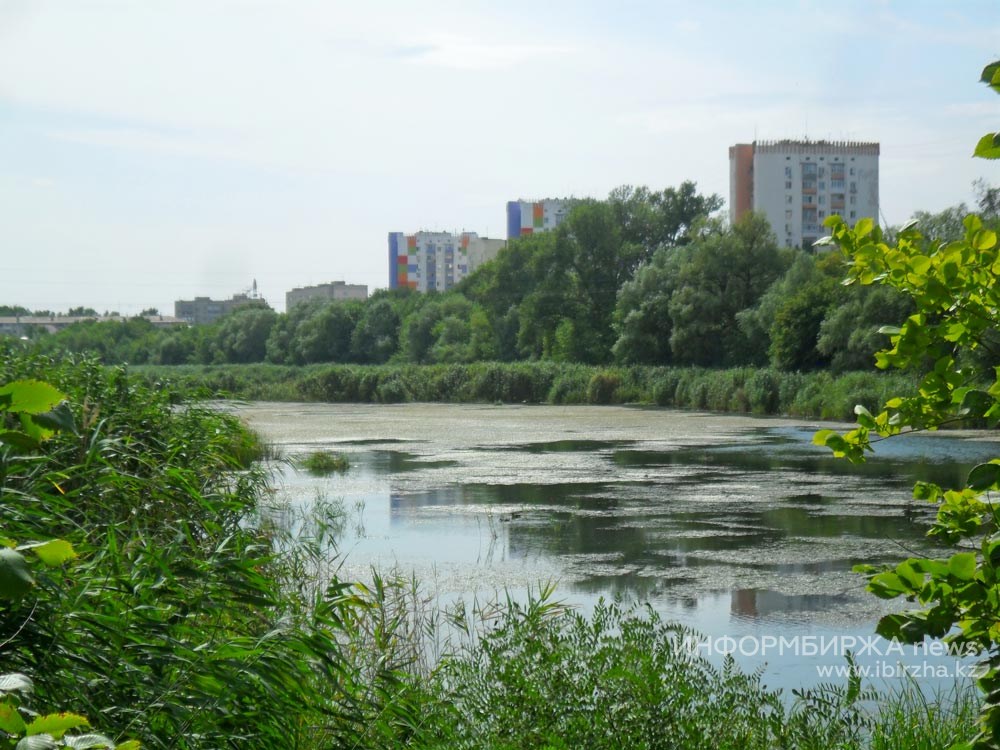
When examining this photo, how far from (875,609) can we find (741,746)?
368cm

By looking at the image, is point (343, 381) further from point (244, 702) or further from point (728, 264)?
point (244, 702)

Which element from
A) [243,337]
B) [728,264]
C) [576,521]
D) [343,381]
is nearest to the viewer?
[576,521]

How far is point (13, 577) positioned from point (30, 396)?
0.63 ft

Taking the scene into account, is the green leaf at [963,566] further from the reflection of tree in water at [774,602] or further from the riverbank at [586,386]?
the riverbank at [586,386]

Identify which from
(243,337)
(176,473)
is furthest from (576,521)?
(243,337)

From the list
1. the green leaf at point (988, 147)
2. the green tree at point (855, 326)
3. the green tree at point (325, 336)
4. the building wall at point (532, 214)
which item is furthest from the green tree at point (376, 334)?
the green leaf at point (988, 147)

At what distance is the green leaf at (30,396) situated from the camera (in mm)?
1136

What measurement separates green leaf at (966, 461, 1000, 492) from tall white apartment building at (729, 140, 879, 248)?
263ft

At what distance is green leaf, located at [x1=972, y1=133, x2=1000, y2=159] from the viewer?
4.39 ft

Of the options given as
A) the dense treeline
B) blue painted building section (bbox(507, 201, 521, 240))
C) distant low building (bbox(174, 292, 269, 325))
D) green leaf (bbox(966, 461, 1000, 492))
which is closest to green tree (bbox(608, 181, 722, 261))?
the dense treeline

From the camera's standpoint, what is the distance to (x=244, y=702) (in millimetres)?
3250

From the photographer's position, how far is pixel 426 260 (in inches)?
4820

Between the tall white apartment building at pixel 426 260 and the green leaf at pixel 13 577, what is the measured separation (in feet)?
375

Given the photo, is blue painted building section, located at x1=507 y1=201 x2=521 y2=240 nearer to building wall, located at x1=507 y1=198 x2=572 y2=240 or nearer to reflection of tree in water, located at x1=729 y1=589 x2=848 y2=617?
building wall, located at x1=507 y1=198 x2=572 y2=240
